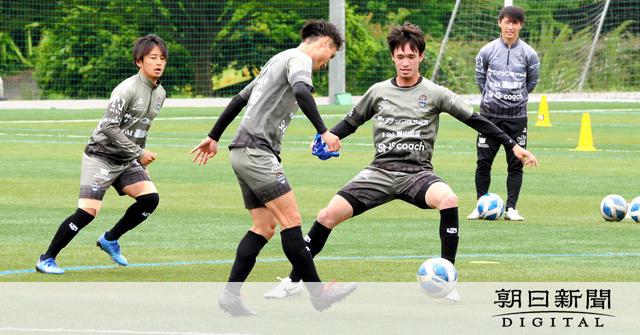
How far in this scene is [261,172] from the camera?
27.9 ft

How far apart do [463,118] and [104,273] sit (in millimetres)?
2891

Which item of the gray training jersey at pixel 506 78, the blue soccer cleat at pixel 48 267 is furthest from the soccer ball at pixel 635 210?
the blue soccer cleat at pixel 48 267

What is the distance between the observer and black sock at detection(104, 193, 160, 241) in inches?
421

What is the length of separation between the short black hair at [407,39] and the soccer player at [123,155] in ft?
6.31

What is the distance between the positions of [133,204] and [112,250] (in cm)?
39

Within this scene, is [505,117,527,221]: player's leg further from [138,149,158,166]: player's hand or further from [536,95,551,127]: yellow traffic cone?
[536,95,551,127]: yellow traffic cone

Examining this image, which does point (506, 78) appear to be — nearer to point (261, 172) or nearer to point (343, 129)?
point (343, 129)

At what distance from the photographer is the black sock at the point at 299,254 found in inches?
337

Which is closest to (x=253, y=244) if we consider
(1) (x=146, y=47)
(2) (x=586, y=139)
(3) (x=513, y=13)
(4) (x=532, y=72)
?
(1) (x=146, y=47)

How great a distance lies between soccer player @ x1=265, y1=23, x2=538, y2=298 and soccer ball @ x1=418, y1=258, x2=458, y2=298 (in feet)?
0.86

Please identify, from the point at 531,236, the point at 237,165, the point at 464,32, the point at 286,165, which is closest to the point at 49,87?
the point at 464,32

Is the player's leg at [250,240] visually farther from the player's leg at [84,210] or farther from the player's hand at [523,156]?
the player's leg at [84,210]

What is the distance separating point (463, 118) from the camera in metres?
9.59

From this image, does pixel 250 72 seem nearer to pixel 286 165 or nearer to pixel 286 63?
pixel 286 165
